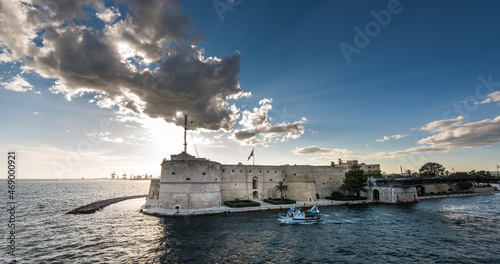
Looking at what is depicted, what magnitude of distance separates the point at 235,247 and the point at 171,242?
8.05 metres

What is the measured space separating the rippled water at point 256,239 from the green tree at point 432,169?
97.5 metres

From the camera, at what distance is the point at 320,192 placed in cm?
6644

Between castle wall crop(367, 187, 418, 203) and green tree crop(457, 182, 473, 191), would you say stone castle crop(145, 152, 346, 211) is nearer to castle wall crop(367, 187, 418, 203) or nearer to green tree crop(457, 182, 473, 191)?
castle wall crop(367, 187, 418, 203)

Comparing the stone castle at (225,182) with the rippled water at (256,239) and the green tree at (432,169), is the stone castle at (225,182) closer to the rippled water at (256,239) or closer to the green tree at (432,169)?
the rippled water at (256,239)

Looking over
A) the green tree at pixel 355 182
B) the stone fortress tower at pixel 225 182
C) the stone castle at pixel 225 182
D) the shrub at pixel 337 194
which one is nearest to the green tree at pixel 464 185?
the green tree at pixel 355 182

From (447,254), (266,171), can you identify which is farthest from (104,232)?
(447,254)

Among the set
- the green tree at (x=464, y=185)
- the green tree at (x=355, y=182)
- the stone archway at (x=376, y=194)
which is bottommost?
the green tree at (x=464, y=185)

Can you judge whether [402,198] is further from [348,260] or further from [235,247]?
[235,247]

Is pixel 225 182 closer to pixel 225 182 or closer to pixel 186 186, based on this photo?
pixel 225 182

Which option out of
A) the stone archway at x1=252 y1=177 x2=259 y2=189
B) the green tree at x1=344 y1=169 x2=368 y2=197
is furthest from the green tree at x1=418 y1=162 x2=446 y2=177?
the stone archway at x1=252 y1=177 x2=259 y2=189

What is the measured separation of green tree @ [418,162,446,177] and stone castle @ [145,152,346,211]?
89.7m

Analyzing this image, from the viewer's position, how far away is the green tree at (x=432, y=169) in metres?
126

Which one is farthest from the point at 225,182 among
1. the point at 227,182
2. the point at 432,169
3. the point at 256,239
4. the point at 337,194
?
the point at 432,169

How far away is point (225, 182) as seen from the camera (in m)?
57.5
